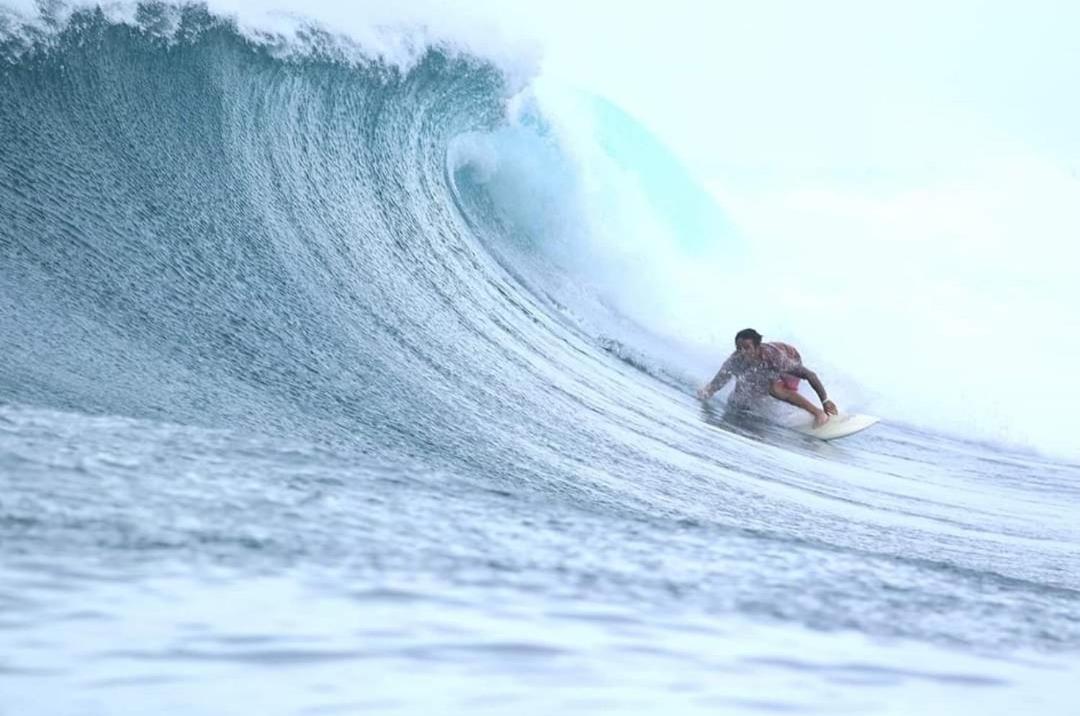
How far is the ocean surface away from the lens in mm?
1531


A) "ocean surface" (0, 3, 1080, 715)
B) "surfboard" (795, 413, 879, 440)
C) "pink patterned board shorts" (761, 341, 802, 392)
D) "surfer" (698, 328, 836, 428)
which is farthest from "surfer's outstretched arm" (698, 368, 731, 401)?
"surfboard" (795, 413, 879, 440)

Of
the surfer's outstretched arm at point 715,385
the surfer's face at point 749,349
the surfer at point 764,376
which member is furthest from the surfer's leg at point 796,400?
the surfer's outstretched arm at point 715,385

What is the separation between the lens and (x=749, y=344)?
282 inches

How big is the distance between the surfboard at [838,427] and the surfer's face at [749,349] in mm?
488

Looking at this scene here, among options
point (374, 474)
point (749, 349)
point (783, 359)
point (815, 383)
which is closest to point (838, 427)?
point (815, 383)

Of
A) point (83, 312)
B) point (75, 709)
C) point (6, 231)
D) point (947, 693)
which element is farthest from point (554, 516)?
point (6, 231)

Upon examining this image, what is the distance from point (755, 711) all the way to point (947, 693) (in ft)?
1.09

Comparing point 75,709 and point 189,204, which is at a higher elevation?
point 189,204

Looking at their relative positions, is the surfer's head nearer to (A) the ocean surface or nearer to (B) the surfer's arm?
(B) the surfer's arm

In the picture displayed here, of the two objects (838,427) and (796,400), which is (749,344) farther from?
(838,427)

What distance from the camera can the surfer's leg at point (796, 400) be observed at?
22.7ft

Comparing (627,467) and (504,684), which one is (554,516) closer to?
(504,684)

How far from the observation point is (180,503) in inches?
78.6

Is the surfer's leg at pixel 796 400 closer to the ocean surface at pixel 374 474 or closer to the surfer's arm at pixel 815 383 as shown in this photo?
the surfer's arm at pixel 815 383
